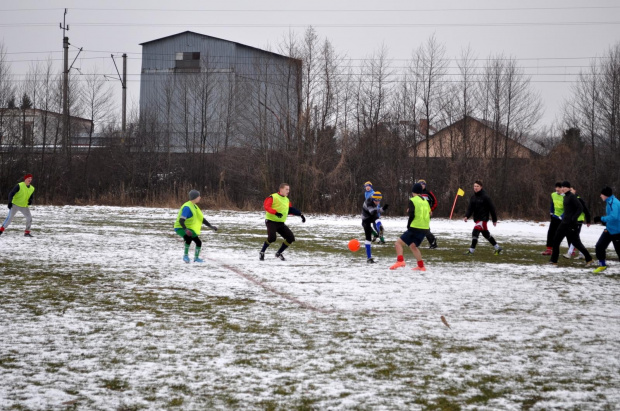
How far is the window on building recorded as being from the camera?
1911 inches

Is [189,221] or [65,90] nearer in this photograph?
[189,221]

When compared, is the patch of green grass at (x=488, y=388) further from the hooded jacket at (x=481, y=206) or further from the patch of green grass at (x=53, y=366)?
the hooded jacket at (x=481, y=206)

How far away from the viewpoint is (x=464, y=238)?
2170cm

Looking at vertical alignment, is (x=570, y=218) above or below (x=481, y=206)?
below

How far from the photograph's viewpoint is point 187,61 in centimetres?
4869

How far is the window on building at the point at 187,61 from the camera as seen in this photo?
48.5m

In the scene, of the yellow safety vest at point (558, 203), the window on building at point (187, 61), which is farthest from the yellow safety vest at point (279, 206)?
the window on building at point (187, 61)

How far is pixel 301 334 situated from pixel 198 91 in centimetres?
4219

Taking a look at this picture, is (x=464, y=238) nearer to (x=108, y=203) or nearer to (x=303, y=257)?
(x=303, y=257)

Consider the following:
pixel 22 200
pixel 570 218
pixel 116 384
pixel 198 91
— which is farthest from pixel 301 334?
pixel 198 91

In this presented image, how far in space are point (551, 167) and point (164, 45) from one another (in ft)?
104

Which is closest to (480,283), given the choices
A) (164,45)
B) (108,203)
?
(108,203)

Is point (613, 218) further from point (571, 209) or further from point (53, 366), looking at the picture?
point (53, 366)

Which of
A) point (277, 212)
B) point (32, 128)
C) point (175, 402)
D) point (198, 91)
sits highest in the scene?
point (198, 91)
